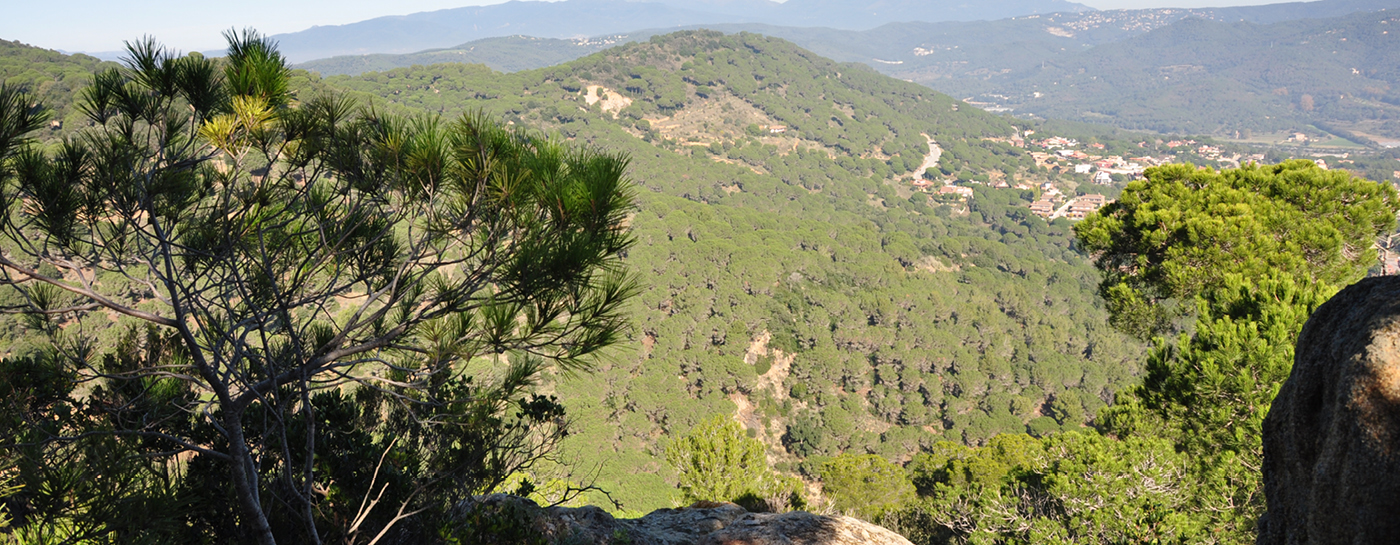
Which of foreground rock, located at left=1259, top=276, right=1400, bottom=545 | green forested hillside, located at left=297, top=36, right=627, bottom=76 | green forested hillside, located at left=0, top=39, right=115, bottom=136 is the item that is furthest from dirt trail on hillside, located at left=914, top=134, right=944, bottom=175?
green forested hillside, located at left=297, top=36, right=627, bottom=76

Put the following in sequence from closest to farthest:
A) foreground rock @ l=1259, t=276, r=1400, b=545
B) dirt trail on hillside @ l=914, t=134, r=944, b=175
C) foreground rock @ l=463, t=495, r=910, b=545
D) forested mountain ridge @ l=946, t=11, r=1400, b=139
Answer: foreground rock @ l=1259, t=276, r=1400, b=545
foreground rock @ l=463, t=495, r=910, b=545
dirt trail on hillside @ l=914, t=134, r=944, b=175
forested mountain ridge @ l=946, t=11, r=1400, b=139

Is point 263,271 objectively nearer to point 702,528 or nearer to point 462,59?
point 702,528

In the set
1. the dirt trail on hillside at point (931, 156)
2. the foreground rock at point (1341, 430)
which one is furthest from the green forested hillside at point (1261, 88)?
the foreground rock at point (1341, 430)

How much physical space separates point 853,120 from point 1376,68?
191738 millimetres

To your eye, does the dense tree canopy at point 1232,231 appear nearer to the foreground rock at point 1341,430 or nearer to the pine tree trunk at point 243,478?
the foreground rock at point 1341,430

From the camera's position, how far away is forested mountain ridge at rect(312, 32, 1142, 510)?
806 inches

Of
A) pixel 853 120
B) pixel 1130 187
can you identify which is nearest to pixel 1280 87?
pixel 853 120

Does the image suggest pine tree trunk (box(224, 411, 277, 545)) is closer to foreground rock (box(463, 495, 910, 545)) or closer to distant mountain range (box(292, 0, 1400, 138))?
foreground rock (box(463, 495, 910, 545))

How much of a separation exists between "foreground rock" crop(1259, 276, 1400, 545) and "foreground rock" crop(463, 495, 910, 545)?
2.49 m

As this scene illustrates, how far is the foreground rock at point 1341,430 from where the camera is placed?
62.2 inches

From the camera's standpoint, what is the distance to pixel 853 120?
8019 centimetres

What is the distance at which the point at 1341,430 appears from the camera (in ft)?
5.67

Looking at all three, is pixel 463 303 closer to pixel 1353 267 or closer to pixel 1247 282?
pixel 1247 282

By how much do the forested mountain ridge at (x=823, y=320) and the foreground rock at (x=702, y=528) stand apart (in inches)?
34.4
